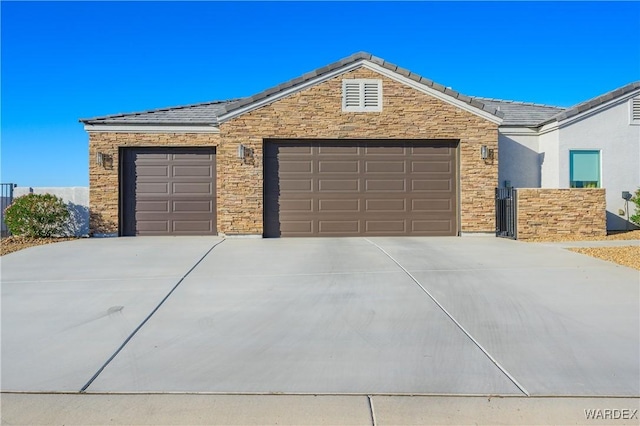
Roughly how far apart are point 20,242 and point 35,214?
3.01 ft

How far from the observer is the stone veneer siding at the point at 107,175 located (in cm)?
1424

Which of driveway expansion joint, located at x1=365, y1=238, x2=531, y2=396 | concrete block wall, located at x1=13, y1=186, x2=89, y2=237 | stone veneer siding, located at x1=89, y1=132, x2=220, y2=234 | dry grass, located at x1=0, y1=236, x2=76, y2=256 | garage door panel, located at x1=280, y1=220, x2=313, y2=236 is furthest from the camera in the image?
concrete block wall, located at x1=13, y1=186, x2=89, y2=237

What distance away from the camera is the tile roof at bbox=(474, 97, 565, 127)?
15656mm

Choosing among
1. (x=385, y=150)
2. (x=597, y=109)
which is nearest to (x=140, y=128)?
(x=385, y=150)

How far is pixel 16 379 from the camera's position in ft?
14.1

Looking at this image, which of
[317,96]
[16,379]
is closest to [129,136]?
[317,96]

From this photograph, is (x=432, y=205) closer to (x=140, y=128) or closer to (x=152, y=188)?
(x=152, y=188)

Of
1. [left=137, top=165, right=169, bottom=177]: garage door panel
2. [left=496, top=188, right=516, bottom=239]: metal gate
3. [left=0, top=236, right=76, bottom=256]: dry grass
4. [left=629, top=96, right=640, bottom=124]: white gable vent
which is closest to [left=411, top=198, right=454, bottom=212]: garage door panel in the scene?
[left=496, top=188, right=516, bottom=239]: metal gate

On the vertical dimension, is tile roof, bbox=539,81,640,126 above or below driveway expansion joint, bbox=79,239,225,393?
above

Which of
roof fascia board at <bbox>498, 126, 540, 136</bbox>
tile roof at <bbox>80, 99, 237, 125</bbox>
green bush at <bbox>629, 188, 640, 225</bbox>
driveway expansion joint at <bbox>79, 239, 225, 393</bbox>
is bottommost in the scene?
driveway expansion joint at <bbox>79, 239, 225, 393</bbox>

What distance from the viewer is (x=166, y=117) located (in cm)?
1483

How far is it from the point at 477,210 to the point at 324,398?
11014 millimetres

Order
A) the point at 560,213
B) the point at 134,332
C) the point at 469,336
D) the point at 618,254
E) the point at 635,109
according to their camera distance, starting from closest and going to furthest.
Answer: the point at 469,336, the point at 134,332, the point at 618,254, the point at 560,213, the point at 635,109
